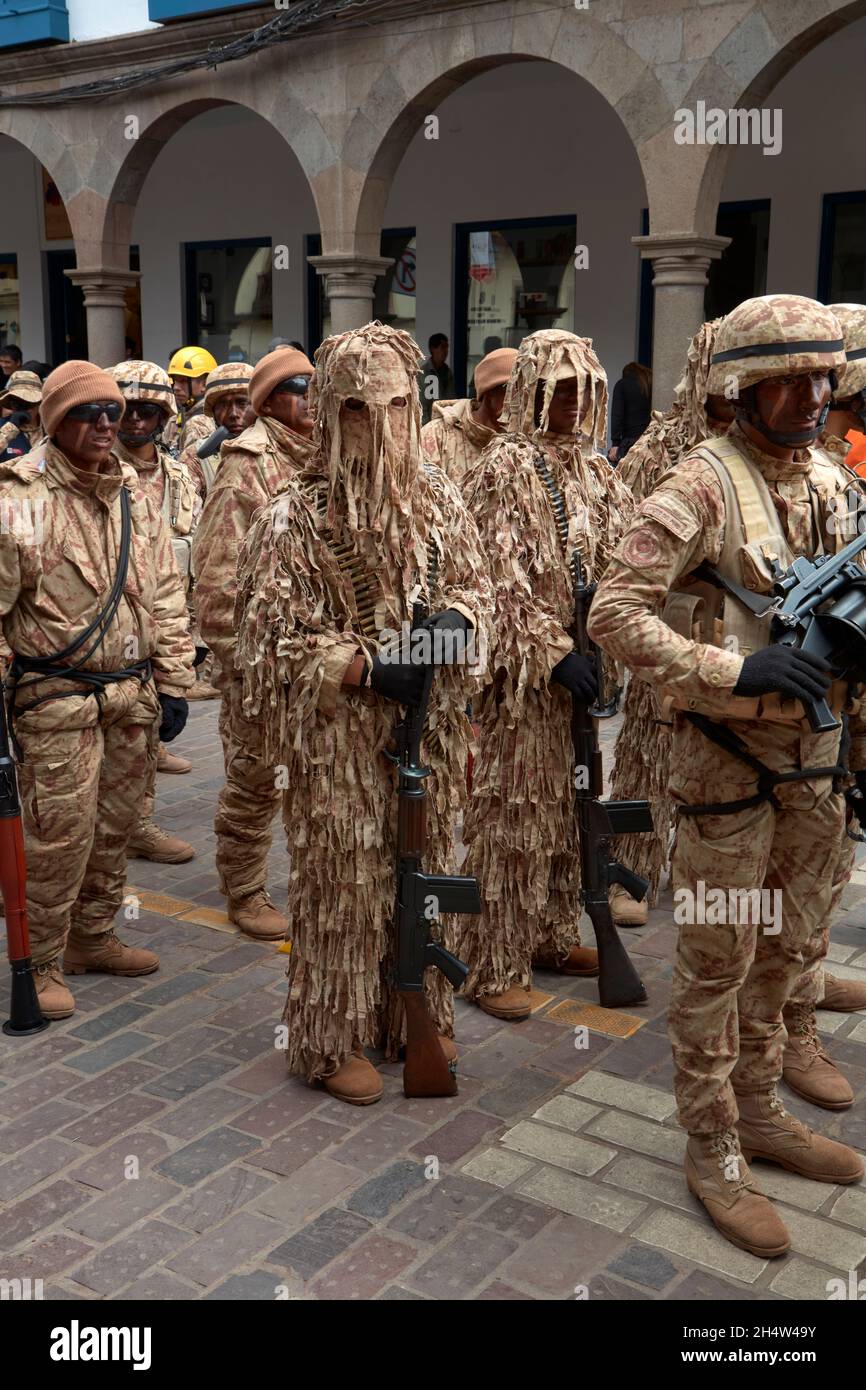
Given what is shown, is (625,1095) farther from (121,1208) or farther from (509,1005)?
(121,1208)

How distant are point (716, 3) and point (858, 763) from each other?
25.7 feet

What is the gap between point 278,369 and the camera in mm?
5113

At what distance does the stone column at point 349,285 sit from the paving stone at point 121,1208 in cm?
972

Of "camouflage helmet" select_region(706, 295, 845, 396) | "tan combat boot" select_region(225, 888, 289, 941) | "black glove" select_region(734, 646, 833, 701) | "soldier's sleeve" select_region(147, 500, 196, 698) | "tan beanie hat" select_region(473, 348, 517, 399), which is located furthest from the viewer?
"tan beanie hat" select_region(473, 348, 517, 399)

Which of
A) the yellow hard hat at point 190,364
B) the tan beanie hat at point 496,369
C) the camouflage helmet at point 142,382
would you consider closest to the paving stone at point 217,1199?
the tan beanie hat at point 496,369

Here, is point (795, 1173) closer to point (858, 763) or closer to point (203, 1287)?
point (858, 763)

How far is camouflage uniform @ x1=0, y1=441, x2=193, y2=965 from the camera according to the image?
4398mm

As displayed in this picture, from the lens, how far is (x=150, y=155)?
13867mm

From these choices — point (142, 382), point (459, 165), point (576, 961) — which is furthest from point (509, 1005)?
point (459, 165)

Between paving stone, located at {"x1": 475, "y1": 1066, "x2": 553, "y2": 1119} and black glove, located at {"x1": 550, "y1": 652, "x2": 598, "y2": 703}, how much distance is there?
48.9 inches

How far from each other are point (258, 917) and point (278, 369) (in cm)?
218

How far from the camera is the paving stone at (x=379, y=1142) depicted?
145 inches

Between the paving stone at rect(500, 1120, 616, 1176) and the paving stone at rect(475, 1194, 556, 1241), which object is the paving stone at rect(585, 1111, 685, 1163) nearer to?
the paving stone at rect(500, 1120, 616, 1176)

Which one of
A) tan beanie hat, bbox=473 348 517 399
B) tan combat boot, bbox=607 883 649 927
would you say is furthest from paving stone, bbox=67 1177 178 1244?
tan beanie hat, bbox=473 348 517 399
